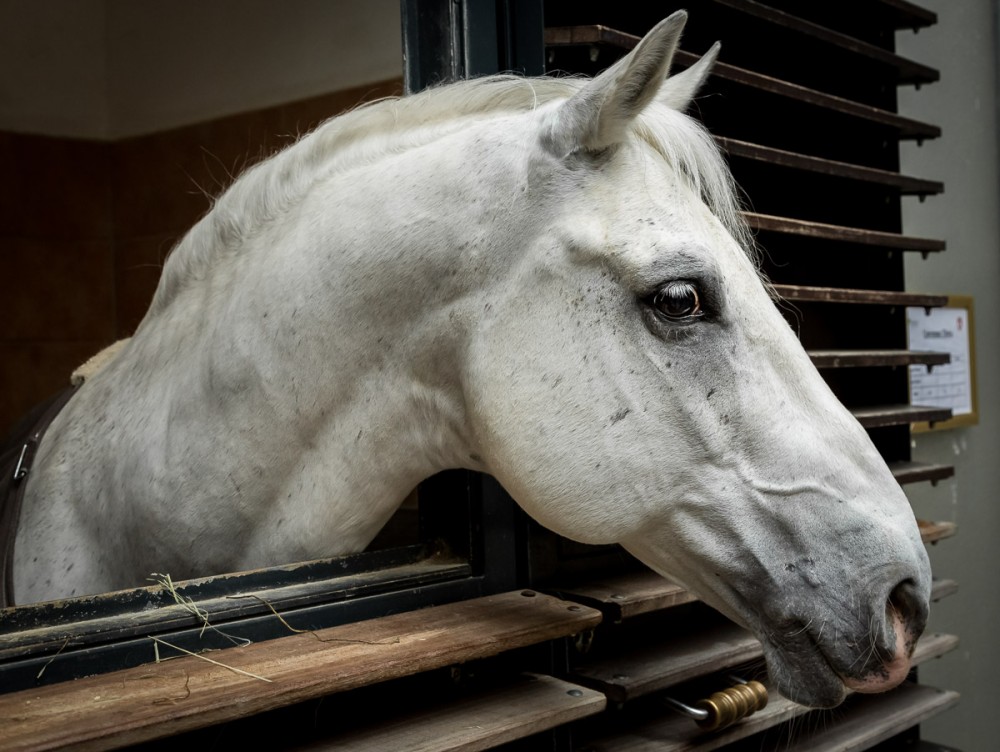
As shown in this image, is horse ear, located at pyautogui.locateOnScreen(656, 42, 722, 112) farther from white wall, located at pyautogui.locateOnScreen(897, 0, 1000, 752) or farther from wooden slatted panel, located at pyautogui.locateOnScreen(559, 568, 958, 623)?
white wall, located at pyautogui.locateOnScreen(897, 0, 1000, 752)

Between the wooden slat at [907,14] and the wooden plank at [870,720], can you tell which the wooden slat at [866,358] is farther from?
the wooden slat at [907,14]

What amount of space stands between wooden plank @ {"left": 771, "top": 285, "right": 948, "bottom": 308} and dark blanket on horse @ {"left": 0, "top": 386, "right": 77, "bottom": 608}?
51.4 inches

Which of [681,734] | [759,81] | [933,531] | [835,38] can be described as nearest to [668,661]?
[681,734]

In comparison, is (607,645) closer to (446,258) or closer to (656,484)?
(656,484)

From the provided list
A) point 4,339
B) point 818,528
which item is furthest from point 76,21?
point 818,528

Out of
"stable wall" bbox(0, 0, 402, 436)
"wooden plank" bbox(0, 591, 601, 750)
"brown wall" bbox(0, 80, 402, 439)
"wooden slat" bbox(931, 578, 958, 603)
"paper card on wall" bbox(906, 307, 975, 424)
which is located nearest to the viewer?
"wooden plank" bbox(0, 591, 601, 750)

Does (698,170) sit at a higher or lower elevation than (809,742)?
higher

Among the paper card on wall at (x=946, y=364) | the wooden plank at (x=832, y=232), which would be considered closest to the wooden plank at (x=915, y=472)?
the wooden plank at (x=832, y=232)

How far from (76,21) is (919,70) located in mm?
3376

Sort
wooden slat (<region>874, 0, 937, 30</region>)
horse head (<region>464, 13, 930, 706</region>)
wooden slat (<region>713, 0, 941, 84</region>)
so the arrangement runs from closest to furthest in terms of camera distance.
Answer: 1. horse head (<region>464, 13, 930, 706</region>)
2. wooden slat (<region>713, 0, 941, 84</region>)
3. wooden slat (<region>874, 0, 937, 30</region>)

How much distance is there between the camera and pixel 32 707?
858 mm

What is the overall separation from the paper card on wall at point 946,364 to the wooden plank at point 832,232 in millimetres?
631

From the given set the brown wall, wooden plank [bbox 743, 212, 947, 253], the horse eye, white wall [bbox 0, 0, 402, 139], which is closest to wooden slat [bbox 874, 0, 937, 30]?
wooden plank [bbox 743, 212, 947, 253]

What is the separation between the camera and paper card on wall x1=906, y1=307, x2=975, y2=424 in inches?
112
